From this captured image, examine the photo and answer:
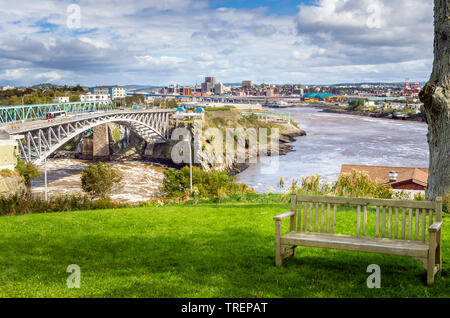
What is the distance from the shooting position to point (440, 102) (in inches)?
313

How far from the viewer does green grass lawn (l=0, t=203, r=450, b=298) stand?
14.1ft

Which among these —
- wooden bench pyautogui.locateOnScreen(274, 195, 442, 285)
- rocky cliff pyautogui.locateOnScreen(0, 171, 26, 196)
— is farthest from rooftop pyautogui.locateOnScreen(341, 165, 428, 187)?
rocky cliff pyautogui.locateOnScreen(0, 171, 26, 196)

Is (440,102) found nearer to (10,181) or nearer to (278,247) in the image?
(278,247)

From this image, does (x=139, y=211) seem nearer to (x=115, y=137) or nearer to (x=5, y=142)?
(x=5, y=142)

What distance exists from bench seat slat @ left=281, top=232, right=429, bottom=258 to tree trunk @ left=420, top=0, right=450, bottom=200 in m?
4.22

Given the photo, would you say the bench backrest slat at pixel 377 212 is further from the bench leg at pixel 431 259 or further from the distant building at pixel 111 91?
the distant building at pixel 111 91

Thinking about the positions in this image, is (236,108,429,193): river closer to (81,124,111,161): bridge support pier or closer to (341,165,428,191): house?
(341,165,428,191): house

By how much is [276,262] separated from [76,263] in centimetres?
246

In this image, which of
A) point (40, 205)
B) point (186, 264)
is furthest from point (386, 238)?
point (40, 205)

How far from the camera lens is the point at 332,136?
78.5 meters

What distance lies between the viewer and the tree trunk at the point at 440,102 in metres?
7.90

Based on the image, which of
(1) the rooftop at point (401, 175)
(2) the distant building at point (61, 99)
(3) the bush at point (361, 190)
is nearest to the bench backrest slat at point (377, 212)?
(3) the bush at point (361, 190)

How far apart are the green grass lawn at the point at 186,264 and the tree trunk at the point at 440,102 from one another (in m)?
0.97

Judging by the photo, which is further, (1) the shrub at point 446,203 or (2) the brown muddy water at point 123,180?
(2) the brown muddy water at point 123,180
